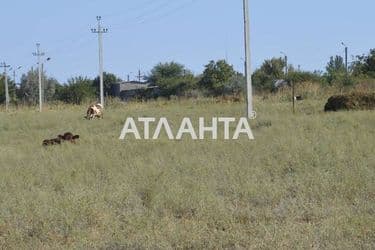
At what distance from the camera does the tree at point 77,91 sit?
64.2m

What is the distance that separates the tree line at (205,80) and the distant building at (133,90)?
0.85 m

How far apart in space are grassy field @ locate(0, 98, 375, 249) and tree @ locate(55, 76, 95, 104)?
52315 millimetres

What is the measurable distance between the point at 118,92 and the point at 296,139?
6519cm

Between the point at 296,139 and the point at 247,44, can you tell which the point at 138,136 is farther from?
the point at 247,44

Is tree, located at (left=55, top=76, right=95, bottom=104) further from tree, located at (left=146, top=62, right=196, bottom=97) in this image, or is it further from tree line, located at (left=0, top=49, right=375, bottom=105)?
tree, located at (left=146, top=62, right=196, bottom=97)

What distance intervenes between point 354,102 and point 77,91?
48.6 metres

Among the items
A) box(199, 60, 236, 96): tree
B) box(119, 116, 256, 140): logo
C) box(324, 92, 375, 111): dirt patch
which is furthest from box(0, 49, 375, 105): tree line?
box(119, 116, 256, 140): logo

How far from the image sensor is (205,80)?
192 ft

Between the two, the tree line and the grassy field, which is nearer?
the grassy field

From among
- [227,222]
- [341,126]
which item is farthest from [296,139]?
[227,222]

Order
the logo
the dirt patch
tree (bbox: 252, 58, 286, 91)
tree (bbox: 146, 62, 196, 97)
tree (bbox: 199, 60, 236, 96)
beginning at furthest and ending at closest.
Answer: tree (bbox: 146, 62, 196, 97), tree (bbox: 199, 60, 236, 96), tree (bbox: 252, 58, 286, 91), the dirt patch, the logo

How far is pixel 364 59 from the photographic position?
47.7 metres

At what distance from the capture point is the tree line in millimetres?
46966

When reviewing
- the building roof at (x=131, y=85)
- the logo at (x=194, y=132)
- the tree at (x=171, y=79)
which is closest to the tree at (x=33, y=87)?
the building roof at (x=131, y=85)
